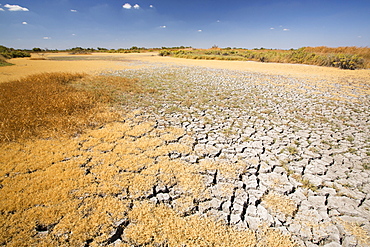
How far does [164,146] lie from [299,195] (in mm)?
2241

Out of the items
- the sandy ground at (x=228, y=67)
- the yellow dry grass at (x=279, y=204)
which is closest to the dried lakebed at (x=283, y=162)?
the yellow dry grass at (x=279, y=204)

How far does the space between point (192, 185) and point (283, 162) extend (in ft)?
5.57

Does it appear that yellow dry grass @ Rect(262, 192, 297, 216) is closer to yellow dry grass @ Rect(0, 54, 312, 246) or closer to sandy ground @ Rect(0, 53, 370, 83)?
yellow dry grass @ Rect(0, 54, 312, 246)

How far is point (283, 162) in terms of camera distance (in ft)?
10.1

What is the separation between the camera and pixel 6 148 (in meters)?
3.13

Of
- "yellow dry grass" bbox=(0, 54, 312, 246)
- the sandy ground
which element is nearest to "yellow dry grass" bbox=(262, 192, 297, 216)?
"yellow dry grass" bbox=(0, 54, 312, 246)

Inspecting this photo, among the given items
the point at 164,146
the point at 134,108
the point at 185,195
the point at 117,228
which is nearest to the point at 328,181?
the point at 185,195

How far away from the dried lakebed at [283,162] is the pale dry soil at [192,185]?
0.02 meters

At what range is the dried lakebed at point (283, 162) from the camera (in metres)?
2.05

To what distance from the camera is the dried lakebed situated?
205 cm

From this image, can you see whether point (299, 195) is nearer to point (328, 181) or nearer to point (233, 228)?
point (328, 181)

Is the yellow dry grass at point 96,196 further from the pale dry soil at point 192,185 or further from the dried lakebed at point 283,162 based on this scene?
the dried lakebed at point 283,162

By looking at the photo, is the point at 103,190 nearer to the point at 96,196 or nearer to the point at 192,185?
the point at 96,196

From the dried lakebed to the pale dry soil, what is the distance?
0.06ft
